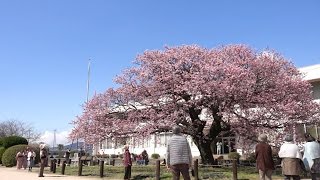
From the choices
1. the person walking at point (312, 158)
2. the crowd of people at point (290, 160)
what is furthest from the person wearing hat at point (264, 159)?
the person walking at point (312, 158)

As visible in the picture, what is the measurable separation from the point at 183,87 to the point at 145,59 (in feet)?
11.3

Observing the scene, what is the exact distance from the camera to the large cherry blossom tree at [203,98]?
21.5 m

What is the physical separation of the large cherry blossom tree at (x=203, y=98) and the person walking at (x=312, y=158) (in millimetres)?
9889

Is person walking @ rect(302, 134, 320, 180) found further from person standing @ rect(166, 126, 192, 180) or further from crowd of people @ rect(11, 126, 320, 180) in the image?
person standing @ rect(166, 126, 192, 180)

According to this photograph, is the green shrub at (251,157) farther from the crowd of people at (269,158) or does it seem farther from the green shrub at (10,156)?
the crowd of people at (269,158)

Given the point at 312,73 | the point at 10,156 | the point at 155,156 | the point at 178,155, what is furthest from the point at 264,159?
the point at 155,156

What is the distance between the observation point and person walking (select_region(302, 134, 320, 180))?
34.9 ft

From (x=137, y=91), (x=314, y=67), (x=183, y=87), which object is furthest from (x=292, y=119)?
(x=314, y=67)

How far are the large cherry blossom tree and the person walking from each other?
989 cm

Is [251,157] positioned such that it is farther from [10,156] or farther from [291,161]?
[291,161]

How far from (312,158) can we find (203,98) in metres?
11.3

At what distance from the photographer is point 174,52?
23.4 meters

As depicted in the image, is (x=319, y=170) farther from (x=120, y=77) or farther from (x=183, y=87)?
(x=120, y=77)

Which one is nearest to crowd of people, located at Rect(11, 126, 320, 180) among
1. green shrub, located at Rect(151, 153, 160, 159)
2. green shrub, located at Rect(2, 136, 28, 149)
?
green shrub, located at Rect(2, 136, 28, 149)
